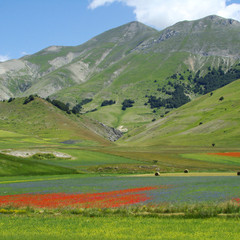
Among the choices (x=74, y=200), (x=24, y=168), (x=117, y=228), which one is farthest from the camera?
(x=24, y=168)

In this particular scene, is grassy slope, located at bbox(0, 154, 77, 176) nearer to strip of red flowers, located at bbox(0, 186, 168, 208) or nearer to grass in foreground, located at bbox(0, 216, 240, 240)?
strip of red flowers, located at bbox(0, 186, 168, 208)

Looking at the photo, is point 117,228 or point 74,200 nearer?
point 117,228

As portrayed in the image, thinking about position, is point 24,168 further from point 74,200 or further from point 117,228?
point 117,228

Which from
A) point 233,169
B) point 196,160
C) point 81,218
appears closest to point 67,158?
point 196,160

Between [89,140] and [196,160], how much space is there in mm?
87241

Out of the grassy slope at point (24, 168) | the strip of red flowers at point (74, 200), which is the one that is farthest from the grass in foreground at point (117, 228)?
the grassy slope at point (24, 168)

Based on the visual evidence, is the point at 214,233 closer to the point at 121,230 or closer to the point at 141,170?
the point at 121,230

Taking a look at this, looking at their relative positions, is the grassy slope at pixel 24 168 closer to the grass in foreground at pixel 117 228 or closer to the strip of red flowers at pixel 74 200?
the strip of red flowers at pixel 74 200

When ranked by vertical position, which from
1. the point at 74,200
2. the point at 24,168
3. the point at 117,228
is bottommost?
the point at 24,168

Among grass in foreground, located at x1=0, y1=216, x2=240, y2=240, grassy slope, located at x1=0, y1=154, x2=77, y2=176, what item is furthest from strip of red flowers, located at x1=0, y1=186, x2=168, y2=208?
grassy slope, located at x1=0, y1=154, x2=77, y2=176

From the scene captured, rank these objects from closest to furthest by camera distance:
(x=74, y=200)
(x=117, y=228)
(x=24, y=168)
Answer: (x=117, y=228)
(x=74, y=200)
(x=24, y=168)

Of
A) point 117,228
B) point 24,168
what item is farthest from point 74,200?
point 24,168

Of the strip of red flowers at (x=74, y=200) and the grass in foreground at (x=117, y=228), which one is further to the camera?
the strip of red flowers at (x=74, y=200)

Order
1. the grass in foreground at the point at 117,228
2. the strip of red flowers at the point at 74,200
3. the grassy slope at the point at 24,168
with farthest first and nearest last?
the grassy slope at the point at 24,168 → the strip of red flowers at the point at 74,200 → the grass in foreground at the point at 117,228
